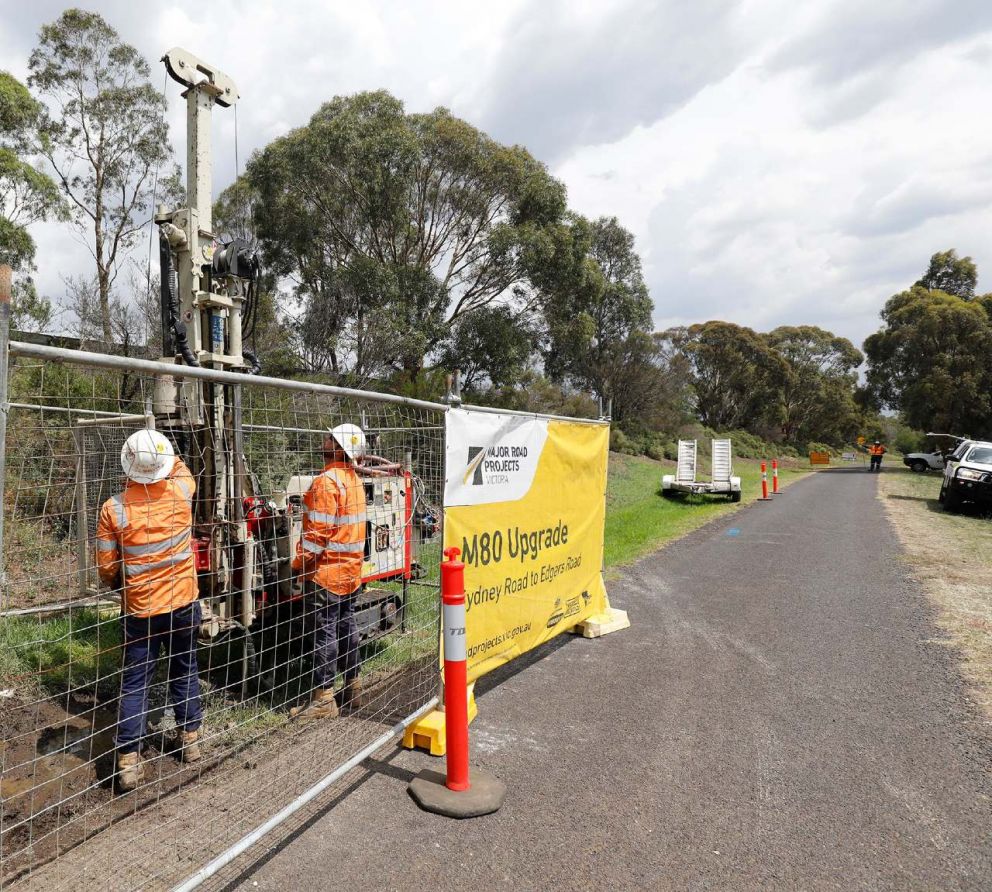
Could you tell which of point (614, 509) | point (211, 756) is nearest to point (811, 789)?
point (211, 756)

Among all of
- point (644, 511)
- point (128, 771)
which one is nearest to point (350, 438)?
point (128, 771)

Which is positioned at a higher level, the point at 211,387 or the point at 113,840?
the point at 211,387

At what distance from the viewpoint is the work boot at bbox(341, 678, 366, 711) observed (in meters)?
4.68

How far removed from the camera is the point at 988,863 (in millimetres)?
3072

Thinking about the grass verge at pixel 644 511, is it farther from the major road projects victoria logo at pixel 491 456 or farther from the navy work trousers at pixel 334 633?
the navy work trousers at pixel 334 633

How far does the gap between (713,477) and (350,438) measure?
1706cm

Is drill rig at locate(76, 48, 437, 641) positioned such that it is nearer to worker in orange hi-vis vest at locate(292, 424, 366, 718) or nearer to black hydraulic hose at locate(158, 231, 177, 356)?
black hydraulic hose at locate(158, 231, 177, 356)

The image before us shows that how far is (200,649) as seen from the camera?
488cm

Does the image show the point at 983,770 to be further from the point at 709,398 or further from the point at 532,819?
the point at 709,398

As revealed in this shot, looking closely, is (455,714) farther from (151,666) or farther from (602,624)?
(602,624)

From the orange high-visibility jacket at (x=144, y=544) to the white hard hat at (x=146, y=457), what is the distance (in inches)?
3.2

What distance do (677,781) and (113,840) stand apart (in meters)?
2.86

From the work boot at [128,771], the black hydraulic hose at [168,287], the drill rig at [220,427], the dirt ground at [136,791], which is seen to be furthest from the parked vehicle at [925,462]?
the work boot at [128,771]

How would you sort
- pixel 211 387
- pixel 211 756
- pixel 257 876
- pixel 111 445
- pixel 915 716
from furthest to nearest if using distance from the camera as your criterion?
1. pixel 111 445
2. pixel 211 387
3. pixel 915 716
4. pixel 211 756
5. pixel 257 876
